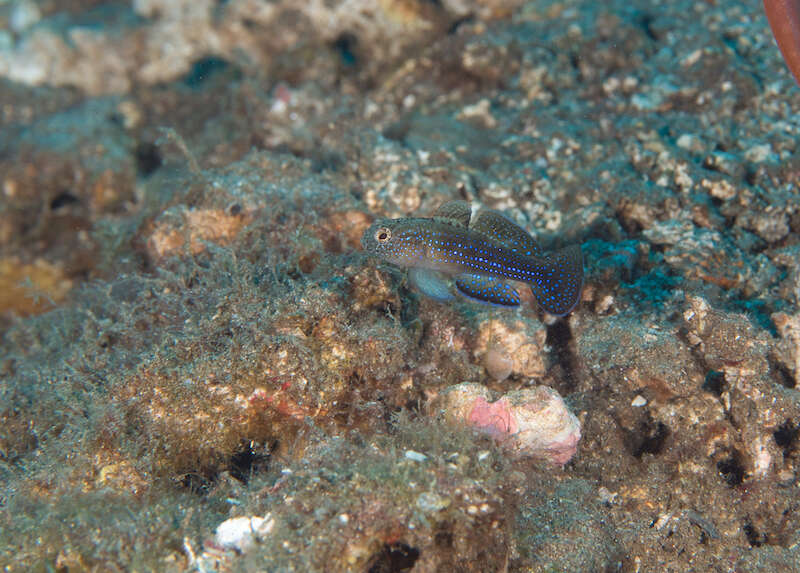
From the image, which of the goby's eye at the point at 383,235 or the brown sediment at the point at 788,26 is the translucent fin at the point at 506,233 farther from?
the brown sediment at the point at 788,26

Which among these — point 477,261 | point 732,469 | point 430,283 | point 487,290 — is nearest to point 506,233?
point 477,261

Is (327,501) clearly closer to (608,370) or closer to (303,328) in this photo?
(303,328)

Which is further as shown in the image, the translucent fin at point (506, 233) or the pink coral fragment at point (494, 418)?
the translucent fin at point (506, 233)

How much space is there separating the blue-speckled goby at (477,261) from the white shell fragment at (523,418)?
25.8 inches

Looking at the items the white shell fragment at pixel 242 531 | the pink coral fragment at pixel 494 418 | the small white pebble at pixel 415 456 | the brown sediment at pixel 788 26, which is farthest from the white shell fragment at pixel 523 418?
the brown sediment at pixel 788 26

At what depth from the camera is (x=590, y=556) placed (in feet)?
10.5

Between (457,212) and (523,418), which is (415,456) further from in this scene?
(457,212)

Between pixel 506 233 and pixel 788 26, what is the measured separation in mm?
3024

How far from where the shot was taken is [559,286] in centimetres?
351

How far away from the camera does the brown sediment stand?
406 cm

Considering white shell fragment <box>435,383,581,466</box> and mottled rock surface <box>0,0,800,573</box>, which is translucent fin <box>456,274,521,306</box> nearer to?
mottled rock surface <box>0,0,800,573</box>

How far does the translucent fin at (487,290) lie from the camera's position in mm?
3402

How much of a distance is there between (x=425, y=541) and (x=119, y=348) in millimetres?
2768

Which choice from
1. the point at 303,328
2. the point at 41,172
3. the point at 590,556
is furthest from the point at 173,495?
the point at 41,172
